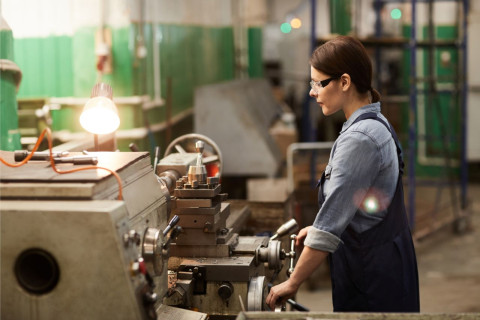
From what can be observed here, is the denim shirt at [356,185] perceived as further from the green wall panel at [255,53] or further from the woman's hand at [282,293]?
the green wall panel at [255,53]

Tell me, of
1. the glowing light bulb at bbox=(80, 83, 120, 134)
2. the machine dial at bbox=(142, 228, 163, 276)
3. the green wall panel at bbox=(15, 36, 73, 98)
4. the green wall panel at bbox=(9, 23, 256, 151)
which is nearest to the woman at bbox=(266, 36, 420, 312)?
the machine dial at bbox=(142, 228, 163, 276)

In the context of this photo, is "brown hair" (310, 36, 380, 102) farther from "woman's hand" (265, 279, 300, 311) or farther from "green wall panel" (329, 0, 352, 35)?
"green wall panel" (329, 0, 352, 35)

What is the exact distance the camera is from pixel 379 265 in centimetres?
213

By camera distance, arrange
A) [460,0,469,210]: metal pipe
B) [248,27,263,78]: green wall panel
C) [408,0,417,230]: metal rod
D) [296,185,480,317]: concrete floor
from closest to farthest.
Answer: [296,185,480,317]: concrete floor
[408,0,417,230]: metal rod
[460,0,469,210]: metal pipe
[248,27,263,78]: green wall panel

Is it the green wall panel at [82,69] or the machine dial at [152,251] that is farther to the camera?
the green wall panel at [82,69]

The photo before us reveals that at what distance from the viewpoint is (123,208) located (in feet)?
5.65

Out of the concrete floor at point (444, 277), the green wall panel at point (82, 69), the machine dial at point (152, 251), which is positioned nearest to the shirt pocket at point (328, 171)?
the machine dial at point (152, 251)

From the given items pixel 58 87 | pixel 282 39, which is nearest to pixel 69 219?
pixel 58 87

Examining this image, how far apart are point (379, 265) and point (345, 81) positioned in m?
0.57

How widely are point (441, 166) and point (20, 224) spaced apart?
25.8 feet

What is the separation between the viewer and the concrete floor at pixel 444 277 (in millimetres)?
5094

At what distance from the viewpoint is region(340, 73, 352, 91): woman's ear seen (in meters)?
2.14

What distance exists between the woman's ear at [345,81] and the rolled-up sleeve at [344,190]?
7.1 inches

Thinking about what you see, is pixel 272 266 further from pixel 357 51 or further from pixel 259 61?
pixel 259 61
